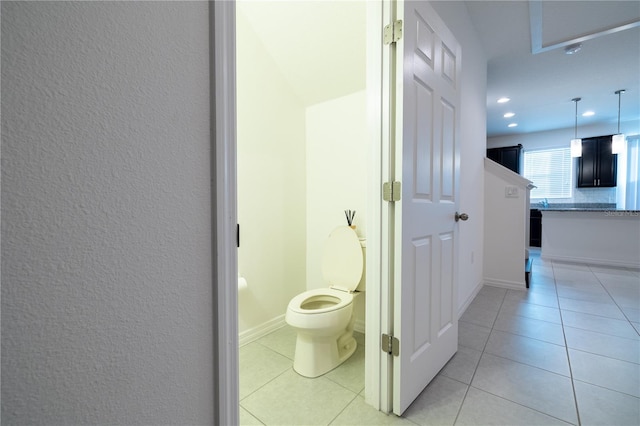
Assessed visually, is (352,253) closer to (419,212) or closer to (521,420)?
(419,212)

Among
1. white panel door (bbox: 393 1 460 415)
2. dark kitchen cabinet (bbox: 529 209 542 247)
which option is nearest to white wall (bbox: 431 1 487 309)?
white panel door (bbox: 393 1 460 415)

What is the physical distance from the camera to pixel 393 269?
1.24m

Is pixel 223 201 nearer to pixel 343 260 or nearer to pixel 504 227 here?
pixel 343 260

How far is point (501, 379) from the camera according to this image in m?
1.47

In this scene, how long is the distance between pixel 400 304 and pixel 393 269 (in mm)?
156

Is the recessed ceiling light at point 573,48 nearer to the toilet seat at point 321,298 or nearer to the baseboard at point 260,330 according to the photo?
the toilet seat at point 321,298

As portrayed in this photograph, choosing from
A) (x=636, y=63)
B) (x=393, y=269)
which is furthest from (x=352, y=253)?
(x=636, y=63)

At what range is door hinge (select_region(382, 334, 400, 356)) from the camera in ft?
4.00

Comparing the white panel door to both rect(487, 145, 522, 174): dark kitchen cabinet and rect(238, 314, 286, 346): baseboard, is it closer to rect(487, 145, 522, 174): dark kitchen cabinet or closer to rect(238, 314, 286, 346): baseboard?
rect(238, 314, 286, 346): baseboard

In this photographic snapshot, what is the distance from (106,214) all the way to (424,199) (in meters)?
1.26

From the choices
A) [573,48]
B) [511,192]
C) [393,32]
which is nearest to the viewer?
[393,32]

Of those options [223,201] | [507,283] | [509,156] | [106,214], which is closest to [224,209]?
[223,201]

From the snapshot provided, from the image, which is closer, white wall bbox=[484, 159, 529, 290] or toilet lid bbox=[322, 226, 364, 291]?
toilet lid bbox=[322, 226, 364, 291]

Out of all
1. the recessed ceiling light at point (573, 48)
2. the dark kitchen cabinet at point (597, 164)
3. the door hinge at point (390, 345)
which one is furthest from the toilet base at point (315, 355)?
the dark kitchen cabinet at point (597, 164)
